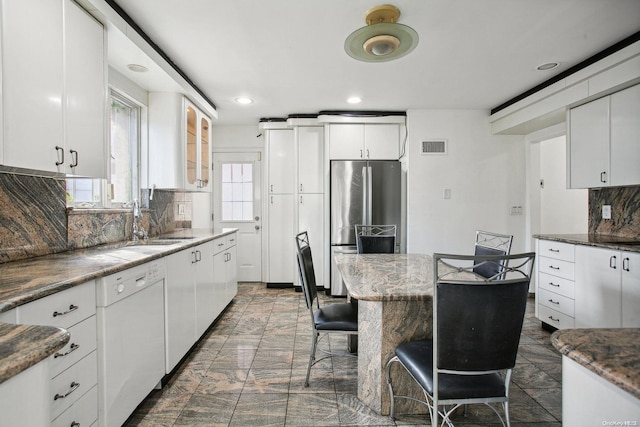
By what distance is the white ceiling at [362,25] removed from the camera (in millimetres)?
1977

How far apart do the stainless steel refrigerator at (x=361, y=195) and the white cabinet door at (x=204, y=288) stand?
66.9 inches

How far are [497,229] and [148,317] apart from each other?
161 inches

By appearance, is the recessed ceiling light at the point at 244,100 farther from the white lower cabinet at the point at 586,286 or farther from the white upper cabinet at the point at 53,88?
the white lower cabinet at the point at 586,286

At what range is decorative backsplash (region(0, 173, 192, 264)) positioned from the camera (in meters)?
1.65

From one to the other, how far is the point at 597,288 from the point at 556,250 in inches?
18.7

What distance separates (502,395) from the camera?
4.16 feet

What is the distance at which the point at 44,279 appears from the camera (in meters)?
1.24

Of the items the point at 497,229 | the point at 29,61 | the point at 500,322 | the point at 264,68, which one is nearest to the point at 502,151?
the point at 497,229

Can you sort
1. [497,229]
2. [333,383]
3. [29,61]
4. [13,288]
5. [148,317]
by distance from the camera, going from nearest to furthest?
[13,288]
[29,61]
[148,317]
[333,383]
[497,229]

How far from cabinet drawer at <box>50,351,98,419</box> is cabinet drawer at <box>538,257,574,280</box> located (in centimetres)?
347

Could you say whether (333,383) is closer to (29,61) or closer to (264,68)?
(29,61)

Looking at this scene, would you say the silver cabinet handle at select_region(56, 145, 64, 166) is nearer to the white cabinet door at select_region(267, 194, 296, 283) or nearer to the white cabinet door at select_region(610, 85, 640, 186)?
the white cabinet door at select_region(267, 194, 296, 283)

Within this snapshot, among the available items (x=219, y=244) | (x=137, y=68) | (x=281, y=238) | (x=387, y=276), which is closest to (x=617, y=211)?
(x=387, y=276)

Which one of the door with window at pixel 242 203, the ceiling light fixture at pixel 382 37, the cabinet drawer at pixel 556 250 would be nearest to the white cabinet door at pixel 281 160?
the door with window at pixel 242 203
